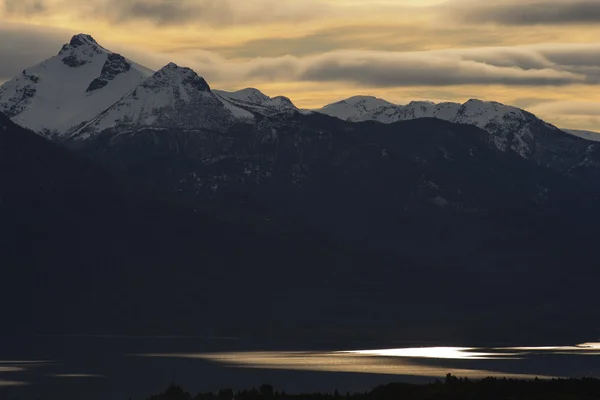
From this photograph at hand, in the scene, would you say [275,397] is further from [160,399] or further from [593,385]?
[593,385]

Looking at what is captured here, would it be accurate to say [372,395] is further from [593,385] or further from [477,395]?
[593,385]

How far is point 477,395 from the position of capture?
189 m

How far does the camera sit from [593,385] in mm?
198750

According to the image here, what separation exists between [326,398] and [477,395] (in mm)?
19213

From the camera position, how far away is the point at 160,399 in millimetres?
199625

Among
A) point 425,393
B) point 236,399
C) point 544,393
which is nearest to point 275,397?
point 236,399

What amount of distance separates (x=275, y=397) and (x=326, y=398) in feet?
23.6

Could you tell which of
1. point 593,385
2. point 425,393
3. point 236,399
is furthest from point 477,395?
point 236,399

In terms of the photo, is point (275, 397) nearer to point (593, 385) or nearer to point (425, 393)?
point (425, 393)

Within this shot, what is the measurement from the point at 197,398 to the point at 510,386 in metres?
40.5

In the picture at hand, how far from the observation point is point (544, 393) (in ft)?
626

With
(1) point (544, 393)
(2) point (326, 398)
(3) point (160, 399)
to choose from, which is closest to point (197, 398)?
Result: (3) point (160, 399)

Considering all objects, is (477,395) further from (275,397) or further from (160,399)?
(160,399)

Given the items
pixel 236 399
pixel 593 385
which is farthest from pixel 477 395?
pixel 236 399
